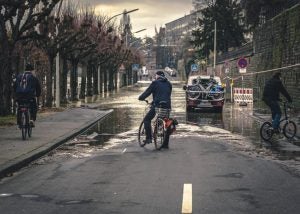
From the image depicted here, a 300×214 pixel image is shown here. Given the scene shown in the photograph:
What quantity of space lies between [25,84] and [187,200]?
8340 millimetres

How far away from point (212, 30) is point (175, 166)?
68153 mm

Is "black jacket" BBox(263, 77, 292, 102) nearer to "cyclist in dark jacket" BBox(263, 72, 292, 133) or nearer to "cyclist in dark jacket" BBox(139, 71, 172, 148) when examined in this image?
"cyclist in dark jacket" BBox(263, 72, 292, 133)

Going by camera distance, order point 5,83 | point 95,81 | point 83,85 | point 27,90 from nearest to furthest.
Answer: point 27,90 → point 5,83 → point 83,85 → point 95,81

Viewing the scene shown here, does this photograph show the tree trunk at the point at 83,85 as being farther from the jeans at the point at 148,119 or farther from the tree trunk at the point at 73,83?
the jeans at the point at 148,119

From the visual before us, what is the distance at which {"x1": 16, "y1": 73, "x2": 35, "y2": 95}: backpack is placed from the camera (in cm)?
1470

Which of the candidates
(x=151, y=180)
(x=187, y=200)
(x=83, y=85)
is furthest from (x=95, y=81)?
(x=187, y=200)

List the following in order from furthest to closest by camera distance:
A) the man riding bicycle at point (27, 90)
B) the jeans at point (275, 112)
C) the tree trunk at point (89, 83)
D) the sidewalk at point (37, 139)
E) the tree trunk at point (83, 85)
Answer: the tree trunk at point (89, 83) < the tree trunk at point (83, 85) < the jeans at point (275, 112) < the man riding bicycle at point (27, 90) < the sidewalk at point (37, 139)

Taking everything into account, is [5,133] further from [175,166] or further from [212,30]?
[212,30]

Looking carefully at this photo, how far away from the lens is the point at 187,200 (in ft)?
24.4

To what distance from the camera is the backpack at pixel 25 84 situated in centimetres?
1470

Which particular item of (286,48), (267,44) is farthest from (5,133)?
(267,44)

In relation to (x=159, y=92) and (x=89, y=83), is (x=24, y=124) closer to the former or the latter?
(x=159, y=92)

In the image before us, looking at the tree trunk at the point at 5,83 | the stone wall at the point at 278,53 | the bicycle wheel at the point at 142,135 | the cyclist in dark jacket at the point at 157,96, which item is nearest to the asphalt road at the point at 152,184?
the cyclist in dark jacket at the point at 157,96

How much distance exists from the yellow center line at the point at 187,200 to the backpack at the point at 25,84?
23.8 feet
